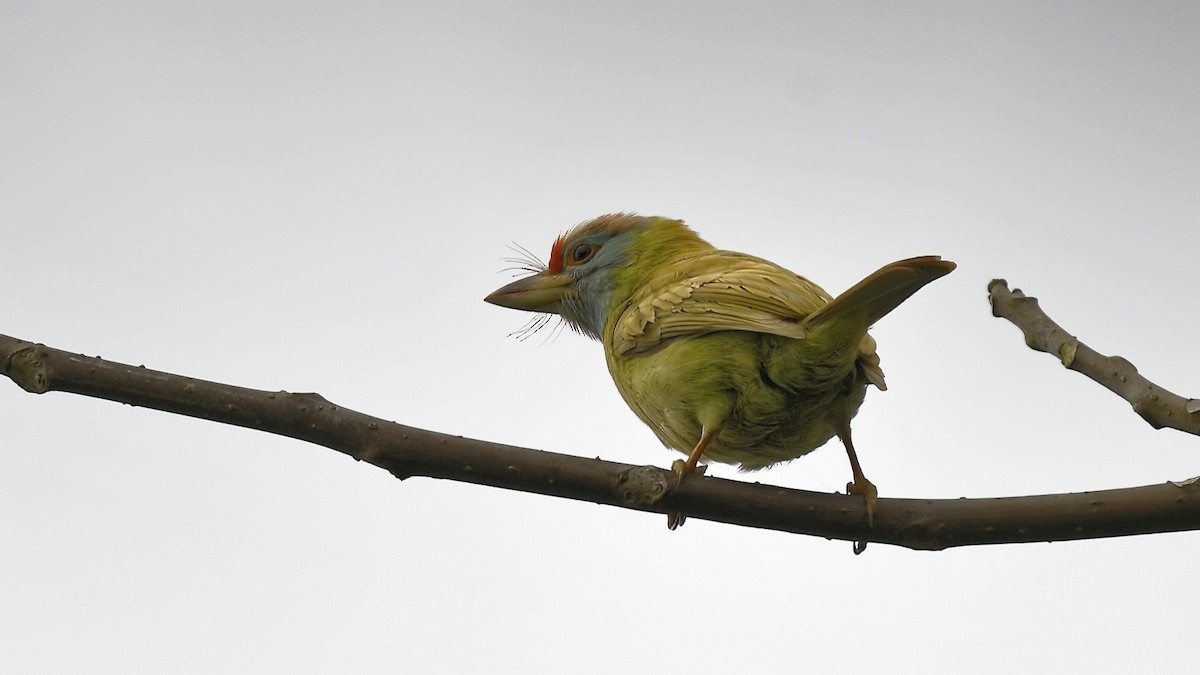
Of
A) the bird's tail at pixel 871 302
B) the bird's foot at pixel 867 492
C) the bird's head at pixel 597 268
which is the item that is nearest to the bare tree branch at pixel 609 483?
the bird's foot at pixel 867 492

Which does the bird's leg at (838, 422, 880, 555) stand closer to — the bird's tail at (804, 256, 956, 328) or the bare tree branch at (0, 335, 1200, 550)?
the bare tree branch at (0, 335, 1200, 550)

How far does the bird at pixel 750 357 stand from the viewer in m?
2.50

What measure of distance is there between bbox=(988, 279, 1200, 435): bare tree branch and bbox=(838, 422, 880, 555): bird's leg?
468 mm

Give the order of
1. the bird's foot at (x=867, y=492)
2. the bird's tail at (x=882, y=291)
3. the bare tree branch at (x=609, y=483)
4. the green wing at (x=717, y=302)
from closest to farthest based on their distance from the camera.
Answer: the bare tree branch at (x=609, y=483) → the bird's tail at (x=882, y=291) → the bird's foot at (x=867, y=492) → the green wing at (x=717, y=302)

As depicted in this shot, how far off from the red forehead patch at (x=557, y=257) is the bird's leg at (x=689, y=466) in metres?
0.91

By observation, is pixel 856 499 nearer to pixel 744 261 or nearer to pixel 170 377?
pixel 744 261

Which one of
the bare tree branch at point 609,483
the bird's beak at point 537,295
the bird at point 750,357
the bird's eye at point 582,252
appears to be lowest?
the bare tree branch at point 609,483

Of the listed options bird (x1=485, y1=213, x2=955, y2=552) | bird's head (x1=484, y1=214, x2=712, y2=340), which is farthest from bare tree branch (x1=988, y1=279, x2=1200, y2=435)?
bird's head (x1=484, y1=214, x2=712, y2=340)

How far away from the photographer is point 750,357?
2646 millimetres

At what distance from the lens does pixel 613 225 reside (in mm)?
3539

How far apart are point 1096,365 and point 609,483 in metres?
1.19

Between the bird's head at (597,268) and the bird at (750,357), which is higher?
the bird's head at (597,268)

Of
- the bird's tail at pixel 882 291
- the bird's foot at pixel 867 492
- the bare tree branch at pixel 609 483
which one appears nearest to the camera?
the bare tree branch at pixel 609 483

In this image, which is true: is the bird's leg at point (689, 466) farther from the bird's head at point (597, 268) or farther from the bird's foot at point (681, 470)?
the bird's head at point (597, 268)
